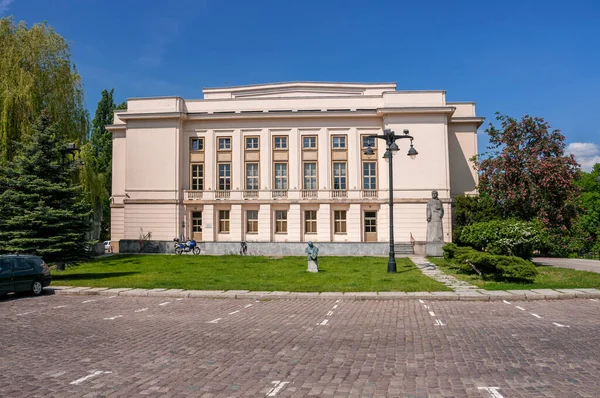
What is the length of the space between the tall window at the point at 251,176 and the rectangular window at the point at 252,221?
7.70 feet

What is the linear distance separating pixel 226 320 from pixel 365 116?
35089 mm

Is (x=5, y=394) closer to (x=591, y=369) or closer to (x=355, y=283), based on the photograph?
(x=591, y=369)

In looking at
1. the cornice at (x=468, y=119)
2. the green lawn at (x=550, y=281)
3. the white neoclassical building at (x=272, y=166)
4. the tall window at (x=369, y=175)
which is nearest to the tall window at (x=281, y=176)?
the white neoclassical building at (x=272, y=166)

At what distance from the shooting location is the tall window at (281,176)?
44.5 meters

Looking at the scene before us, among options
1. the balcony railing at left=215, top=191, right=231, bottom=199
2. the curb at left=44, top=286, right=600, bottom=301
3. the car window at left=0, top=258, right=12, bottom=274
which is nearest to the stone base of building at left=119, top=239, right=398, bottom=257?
the balcony railing at left=215, top=191, right=231, bottom=199

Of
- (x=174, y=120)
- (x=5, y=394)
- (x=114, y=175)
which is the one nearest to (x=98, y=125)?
(x=114, y=175)

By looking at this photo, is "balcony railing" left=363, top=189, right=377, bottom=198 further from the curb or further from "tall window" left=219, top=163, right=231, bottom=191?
the curb

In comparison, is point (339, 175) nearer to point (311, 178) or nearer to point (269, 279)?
point (311, 178)

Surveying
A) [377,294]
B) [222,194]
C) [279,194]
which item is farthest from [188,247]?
[377,294]

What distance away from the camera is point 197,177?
45.2 meters

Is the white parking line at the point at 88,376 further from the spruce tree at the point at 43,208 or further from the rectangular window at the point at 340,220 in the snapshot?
the rectangular window at the point at 340,220

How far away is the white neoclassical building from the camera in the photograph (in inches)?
1706

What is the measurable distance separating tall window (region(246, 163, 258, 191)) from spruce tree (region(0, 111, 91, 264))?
23543mm

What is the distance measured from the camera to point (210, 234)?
146ft
